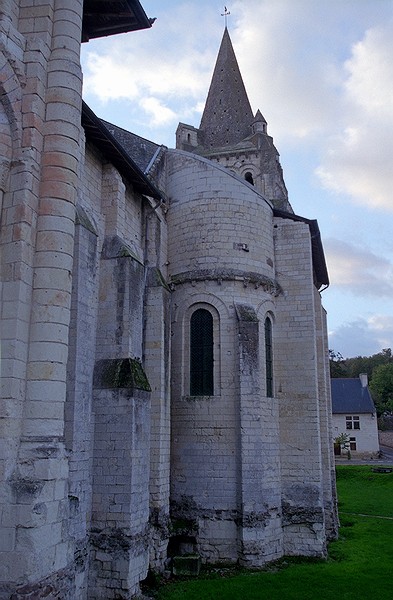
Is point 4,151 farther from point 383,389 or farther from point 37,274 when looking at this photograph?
point 383,389

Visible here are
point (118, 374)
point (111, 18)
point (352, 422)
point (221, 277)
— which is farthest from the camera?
point (352, 422)

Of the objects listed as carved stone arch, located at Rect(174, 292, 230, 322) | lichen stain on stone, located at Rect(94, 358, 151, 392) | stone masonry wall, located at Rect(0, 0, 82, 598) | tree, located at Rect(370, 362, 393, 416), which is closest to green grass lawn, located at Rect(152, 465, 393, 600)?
lichen stain on stone, located at Rect(94, 358, 151, 392)

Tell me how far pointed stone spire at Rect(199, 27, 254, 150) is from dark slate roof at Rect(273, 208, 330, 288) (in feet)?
33.1

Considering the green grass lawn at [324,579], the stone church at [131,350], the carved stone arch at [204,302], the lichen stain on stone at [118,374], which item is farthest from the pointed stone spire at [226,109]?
the green grass lawn at [324,579]

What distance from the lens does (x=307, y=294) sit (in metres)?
16.9

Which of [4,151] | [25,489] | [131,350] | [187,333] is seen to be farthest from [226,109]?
[25,489]

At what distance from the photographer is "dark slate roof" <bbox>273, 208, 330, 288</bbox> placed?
17703mm

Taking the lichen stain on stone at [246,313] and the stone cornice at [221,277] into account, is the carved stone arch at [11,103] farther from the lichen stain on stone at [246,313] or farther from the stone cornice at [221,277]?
the lichen stain on stone at [246,313]

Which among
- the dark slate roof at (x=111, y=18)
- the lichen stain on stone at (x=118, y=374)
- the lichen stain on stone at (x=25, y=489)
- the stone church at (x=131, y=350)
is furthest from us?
the lichen stain on stone at (x=118, y=374)

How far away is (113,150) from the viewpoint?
491 inches

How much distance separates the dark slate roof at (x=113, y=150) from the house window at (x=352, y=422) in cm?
4109

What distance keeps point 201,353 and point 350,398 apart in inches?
1609

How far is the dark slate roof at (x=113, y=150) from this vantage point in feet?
36.8

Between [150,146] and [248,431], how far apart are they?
9703 mm
